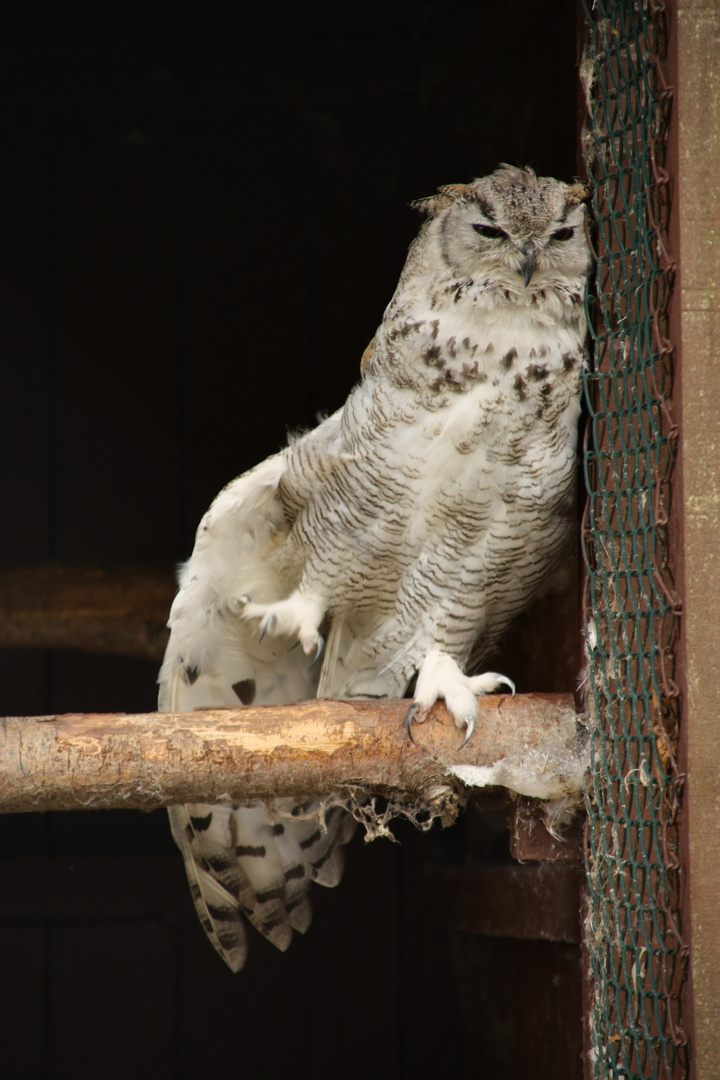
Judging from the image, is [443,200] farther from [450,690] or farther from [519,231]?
[450,690]

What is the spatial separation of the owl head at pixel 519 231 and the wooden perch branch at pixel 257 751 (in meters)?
0.76

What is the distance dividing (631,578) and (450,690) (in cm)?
46

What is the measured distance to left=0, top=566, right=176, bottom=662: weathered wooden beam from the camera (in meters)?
2.55

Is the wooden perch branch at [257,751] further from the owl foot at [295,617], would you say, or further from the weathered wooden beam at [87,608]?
the weathered wooden beam at [87,608]

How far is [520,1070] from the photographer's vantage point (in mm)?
2727

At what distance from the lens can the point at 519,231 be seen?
5.94 feet

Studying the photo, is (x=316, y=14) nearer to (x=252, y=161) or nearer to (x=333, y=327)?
(x=252, y=161)

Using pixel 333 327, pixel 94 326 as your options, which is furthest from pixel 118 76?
pixel 333 327

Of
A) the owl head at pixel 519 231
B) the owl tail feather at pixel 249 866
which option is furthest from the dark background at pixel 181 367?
the owl head at pixel 519 231

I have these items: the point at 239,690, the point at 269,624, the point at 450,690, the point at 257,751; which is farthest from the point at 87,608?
the point at 450,690

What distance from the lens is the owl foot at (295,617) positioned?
215 cm

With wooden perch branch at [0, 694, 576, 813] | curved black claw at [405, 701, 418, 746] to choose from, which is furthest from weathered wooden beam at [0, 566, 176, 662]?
curved black claw at [405, 701, 418, 746]

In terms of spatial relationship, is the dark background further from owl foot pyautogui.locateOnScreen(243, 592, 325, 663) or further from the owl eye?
the owl eye

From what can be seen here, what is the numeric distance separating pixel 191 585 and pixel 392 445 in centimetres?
56
